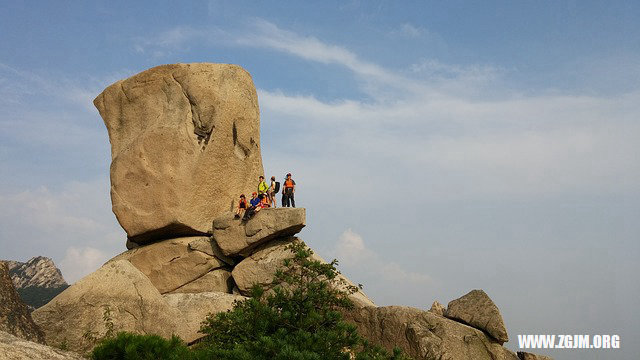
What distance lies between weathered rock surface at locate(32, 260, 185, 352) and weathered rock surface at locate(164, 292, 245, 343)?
1.01 feet

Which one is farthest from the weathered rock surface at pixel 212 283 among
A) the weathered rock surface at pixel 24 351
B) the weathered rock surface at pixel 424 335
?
the weathered rock surface at pixel 24 351

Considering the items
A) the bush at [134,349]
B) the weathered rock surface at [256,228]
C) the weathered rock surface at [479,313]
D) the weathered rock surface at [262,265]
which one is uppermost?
the weathered rock surface at [256,228]

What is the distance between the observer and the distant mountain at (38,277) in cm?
4753

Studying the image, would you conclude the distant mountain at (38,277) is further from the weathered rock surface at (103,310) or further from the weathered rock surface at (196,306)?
the weathered rock surface at (103,310)

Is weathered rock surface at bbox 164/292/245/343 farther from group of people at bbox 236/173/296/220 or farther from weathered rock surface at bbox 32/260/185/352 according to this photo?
group of people at bbox 236/173/296/220

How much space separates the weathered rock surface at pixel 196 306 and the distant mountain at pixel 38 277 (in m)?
32.4

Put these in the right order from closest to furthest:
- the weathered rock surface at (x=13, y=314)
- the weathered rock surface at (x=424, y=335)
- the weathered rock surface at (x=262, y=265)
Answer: the weathered rock surface at (x=13, y=314), the weathered rock surface at (x=424, y=335), the weathered rock surface at (x=262, y=265)

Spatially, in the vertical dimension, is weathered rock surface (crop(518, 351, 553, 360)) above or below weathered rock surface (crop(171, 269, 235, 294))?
below

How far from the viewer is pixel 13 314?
11.1m

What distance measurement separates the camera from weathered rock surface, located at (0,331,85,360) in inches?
328

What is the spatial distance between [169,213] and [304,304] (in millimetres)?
10497

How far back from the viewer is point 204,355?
11469 mm

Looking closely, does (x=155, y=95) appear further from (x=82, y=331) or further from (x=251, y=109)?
(x=82, y=331)

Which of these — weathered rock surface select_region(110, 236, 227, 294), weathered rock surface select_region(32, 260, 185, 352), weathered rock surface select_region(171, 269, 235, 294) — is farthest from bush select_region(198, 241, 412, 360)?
weathered rock surface select_region(110, 236, 227, 294)
